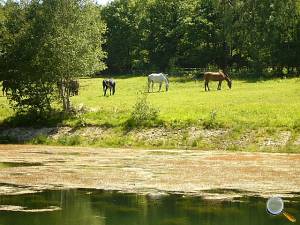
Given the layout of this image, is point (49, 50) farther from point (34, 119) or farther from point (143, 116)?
point (143, 116)

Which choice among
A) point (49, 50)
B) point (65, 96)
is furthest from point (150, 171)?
point (65, 96)

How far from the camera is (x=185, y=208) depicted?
18.8 meters

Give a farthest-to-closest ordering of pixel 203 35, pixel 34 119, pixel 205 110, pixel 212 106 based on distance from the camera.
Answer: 1. pixel 203 35
2. pixel 34 119
3. pixel 212 106
4. pixel 205 110

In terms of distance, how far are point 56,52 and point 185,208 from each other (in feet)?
84.1

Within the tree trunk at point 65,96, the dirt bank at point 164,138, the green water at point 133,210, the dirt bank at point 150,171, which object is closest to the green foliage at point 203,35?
the tree trunk at point 65,96

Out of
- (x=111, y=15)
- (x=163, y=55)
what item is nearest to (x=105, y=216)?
(x=163, y=55)

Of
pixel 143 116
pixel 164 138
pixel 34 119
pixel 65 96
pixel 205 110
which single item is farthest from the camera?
pixel 65 96

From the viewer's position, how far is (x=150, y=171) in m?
27.0

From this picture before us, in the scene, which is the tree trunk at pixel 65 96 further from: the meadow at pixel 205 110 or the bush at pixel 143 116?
the bush at pixel 143 116

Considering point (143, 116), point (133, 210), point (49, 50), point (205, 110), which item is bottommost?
point (133, 210)

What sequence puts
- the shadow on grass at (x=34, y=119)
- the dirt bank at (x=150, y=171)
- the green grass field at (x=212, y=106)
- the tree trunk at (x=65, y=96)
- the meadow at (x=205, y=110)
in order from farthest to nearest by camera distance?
the tree trunk at (x=65, y=96) → the shadow on grass at (x=34, y=119) → the green grass field at (x=212, y=106) → the meadow at (x=205, y=110) → the dirt bank at (x=150, y=171)

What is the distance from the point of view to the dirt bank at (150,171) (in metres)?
22.9

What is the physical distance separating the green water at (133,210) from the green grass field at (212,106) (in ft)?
59.1

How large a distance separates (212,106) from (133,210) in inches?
938
